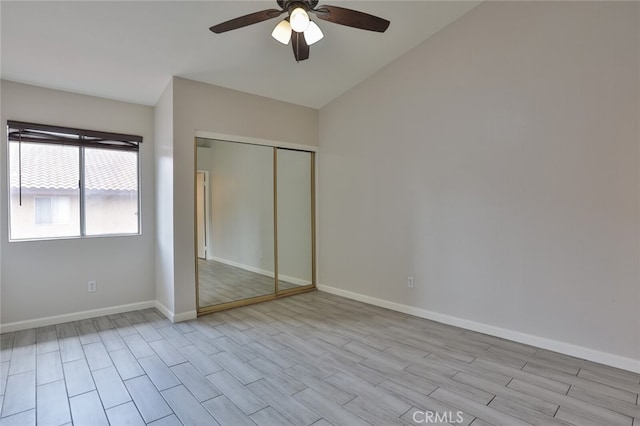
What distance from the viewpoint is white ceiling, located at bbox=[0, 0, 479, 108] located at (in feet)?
8.68

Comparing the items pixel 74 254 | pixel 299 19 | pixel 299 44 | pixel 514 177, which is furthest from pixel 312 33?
pixel 74 254

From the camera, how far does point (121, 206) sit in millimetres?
4062

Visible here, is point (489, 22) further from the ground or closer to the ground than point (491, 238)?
further from the ground

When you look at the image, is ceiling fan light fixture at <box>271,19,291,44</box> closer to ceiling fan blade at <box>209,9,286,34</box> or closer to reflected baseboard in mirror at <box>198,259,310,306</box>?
ceiling fan blade at <box>209,9,286,34</box>

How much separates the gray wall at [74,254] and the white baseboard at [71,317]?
0.03m

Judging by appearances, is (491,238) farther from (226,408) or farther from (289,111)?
(289,111)

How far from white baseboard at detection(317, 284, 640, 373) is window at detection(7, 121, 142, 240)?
11.1 feet

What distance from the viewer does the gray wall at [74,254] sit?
3.34 metres

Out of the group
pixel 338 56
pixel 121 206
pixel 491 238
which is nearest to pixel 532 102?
pixel 491 238

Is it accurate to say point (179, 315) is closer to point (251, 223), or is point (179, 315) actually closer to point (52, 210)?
point (251, 223)

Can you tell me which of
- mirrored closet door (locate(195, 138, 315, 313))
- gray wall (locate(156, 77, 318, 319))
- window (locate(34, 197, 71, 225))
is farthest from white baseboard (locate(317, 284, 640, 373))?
window (locate(34, 197, 71, 225))

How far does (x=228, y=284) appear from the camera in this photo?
14.3 ft

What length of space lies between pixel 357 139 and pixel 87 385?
149 inches

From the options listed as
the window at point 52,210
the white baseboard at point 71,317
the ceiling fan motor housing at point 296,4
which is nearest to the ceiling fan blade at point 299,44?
the ceiling fan motor housing at point 296,4
